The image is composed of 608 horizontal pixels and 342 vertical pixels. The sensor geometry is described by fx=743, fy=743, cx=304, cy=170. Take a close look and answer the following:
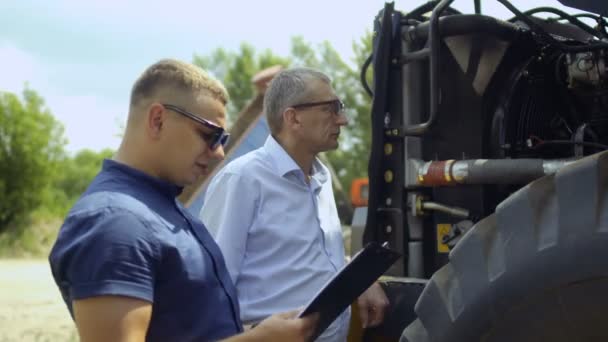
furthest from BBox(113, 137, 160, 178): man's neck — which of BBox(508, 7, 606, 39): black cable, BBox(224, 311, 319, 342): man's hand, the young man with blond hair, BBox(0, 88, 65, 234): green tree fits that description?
BBox(0, 88, 65, 234): green tree

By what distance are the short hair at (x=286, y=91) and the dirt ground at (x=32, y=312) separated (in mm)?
5166

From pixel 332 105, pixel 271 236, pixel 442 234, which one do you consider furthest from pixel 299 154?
pixel 442 234

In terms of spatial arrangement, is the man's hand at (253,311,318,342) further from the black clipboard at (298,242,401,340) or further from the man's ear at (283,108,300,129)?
the man's ear at (283,108,300,129)

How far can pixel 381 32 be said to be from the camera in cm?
315

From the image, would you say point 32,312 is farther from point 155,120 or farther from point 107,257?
point 107,257

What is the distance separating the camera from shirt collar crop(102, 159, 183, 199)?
6.03 ft

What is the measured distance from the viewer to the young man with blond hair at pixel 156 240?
157 centimetres

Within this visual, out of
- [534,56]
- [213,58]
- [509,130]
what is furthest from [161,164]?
[213,58]

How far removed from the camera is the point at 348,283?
83.1 inches

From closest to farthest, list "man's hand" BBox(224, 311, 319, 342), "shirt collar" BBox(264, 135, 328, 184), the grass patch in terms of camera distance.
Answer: "man's hand" BBox(224, 311, 319, 342) → "shirt collar" BBox(264, 135, 328, 184) → the grass patch

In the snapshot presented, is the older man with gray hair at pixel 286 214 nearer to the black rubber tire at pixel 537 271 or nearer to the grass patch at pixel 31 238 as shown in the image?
the black rubber tire at pixel 537 271

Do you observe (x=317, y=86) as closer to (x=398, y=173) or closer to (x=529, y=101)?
(x=398, y=173)

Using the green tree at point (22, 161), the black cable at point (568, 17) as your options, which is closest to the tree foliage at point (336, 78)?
the green tree at point (22, 161)

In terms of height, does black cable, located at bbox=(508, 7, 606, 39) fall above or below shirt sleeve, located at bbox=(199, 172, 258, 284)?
above
